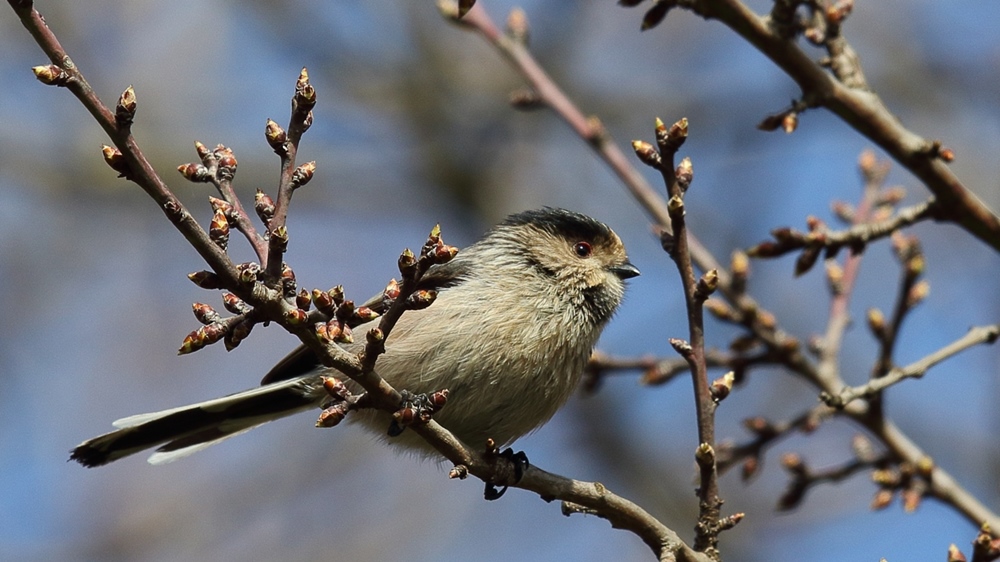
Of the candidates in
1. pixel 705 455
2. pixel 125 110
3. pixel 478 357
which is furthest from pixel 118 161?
pixel 478 357

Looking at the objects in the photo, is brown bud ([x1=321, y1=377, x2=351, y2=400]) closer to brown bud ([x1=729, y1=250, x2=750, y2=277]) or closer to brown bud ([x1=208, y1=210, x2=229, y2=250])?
brown bud ([x1=208, y1=210, x2=229, y2=250])

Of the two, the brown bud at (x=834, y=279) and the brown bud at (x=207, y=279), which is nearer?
the brown bud at (x=207, y=279)

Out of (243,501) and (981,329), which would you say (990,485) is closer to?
(981,329)

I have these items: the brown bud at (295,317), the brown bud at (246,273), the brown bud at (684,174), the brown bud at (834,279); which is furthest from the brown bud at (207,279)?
the brown bud at (834,279)

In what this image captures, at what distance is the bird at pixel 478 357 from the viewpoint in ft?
13.1

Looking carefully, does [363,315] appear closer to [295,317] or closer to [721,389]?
[295,317]

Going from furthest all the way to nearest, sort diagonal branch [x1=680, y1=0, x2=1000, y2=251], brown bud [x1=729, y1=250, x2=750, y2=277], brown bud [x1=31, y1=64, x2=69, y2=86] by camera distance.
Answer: brown bud [x1=729, y1=250, x2=750, y2=277]
diagonal branch [x1=680, y1=0, x2=1000, y2=251]
brown bud [x1=31, y1=64, x2=69, y2=86]

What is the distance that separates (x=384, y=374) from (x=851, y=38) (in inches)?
248

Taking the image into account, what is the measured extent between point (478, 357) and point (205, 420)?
50.0 inches

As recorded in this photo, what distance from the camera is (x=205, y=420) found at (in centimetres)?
443

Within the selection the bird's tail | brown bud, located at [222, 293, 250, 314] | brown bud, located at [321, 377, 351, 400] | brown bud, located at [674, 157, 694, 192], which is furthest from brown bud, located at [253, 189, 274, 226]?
the bird's tail

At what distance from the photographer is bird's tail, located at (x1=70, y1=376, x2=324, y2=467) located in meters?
3.96

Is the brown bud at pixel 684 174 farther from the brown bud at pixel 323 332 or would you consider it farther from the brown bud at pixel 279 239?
the brown bud at pixel 279 239

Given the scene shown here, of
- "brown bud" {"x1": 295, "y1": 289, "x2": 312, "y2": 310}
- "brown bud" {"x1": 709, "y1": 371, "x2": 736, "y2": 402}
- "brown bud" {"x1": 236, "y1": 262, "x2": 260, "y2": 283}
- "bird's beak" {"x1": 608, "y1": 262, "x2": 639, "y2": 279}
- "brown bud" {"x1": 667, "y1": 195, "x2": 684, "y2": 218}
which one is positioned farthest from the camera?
"bird's beak" {"x1": 608, "y1": 262, "x2": 639, "y2": 279}
